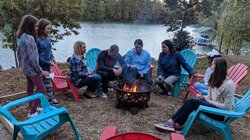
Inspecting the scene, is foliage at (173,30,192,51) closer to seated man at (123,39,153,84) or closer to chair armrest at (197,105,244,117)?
seated man at (123,39,153,84)

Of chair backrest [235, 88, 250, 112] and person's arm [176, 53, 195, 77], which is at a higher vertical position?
person's arm [176, 53, 195, 77]

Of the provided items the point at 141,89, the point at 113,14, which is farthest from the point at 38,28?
the point at 113,14

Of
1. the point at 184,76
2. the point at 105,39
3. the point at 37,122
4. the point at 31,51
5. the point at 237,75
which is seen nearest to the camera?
the point at 37,122

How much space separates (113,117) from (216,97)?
1481 mm

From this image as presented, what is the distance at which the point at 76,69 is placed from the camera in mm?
4266

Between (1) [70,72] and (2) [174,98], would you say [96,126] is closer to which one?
(1) [70,72]

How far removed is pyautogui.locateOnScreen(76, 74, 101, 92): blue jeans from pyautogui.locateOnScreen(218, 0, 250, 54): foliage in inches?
522

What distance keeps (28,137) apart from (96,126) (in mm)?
1054

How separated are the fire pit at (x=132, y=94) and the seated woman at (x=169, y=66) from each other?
0.62 meters

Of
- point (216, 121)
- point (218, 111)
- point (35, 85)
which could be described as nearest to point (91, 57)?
point (35, 85)

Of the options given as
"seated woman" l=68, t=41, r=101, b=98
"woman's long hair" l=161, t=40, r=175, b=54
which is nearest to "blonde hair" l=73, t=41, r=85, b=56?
"seated woman" l=68, t=41, r=101, b=98

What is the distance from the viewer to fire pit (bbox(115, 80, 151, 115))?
3963 mm

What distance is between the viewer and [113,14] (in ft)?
87.5

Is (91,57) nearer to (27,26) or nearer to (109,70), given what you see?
(109,70)
